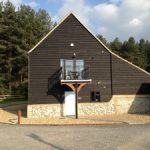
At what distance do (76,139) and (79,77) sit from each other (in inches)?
656

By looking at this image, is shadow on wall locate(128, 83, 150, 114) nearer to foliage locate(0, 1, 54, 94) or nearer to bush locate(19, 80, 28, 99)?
bush locate(19, 80, 28, 99)

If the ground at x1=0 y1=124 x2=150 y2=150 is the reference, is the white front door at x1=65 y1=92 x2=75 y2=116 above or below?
above

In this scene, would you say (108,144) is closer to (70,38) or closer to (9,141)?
(9,141)

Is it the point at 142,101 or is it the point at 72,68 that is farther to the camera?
the point at 142,101

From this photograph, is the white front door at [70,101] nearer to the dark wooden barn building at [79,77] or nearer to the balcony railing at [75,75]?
the dark wooden barn building at [79,77]

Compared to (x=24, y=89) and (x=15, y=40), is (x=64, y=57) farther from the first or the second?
(x=15, y=40)

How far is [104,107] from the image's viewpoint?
38531mm

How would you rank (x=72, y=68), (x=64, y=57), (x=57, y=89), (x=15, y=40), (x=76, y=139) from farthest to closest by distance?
(x=15, y=40) → (x=64, y=57) → (x=72, y=68) → (x=57, y=89) → (x=76, y=139)

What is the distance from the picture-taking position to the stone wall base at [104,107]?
37.4 meters

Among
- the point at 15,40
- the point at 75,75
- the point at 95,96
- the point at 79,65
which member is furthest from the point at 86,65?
the point at 15,40

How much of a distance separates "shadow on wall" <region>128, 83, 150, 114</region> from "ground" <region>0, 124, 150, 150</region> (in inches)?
540

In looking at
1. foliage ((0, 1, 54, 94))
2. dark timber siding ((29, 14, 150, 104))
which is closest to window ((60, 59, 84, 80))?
dark timber siding ((29, 14, 150, 104))

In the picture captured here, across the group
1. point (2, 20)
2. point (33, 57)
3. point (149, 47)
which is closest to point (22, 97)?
point (2, 20)

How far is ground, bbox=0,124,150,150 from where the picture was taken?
60.1 feet
